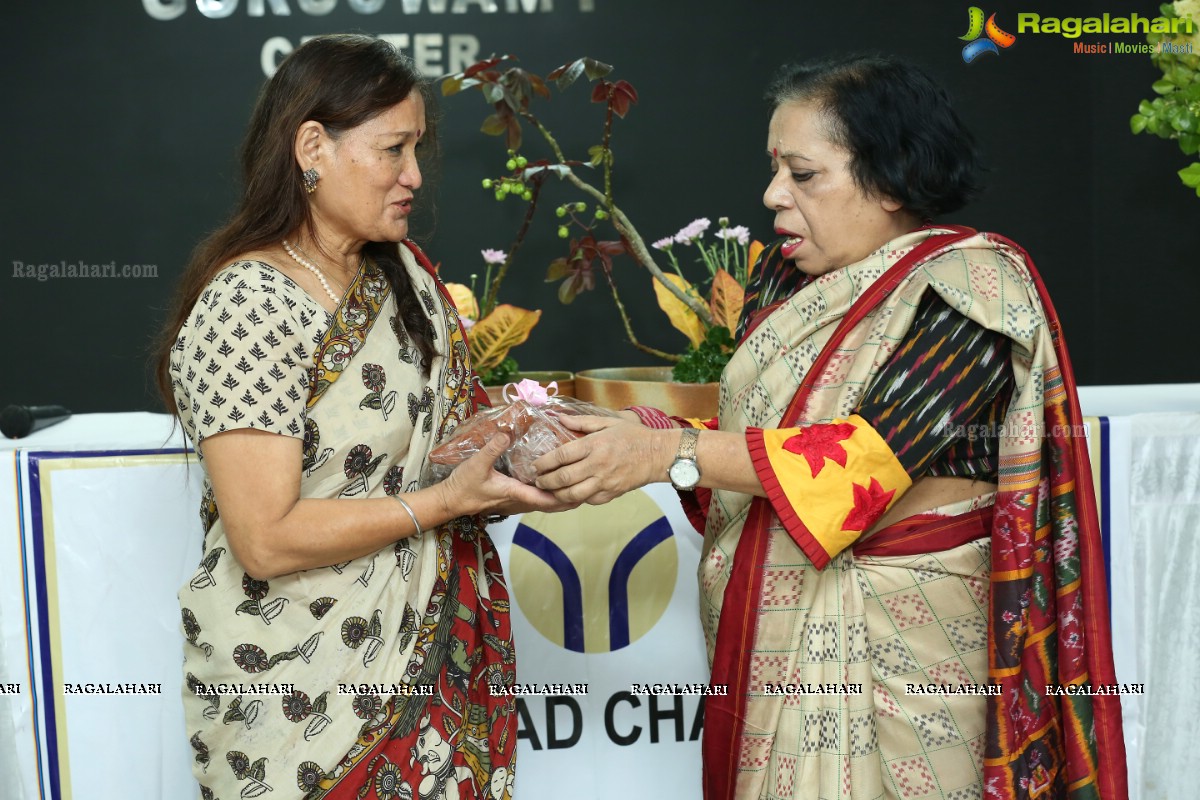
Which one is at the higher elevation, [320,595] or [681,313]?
[681,313]

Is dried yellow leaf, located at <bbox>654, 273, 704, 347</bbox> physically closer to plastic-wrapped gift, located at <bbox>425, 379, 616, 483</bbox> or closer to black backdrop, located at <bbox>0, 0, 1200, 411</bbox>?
plastic-wrapped gift, located at <bbox>425, 379, 616, 483</bbox>

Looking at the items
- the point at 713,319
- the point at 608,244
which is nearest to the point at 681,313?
the point at 713,319

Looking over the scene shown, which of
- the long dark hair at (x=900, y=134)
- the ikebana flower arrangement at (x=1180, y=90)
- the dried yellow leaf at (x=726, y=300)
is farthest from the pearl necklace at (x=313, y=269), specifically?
the ikebana flower arrangement at (x=1180, y=90)

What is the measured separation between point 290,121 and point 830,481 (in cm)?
84

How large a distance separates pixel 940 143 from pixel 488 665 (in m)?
0.98

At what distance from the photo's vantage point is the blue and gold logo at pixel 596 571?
6.38 ft

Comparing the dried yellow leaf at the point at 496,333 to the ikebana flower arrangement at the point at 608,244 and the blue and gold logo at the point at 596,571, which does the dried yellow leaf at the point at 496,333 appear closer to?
the ikebana flower arrangement at the point at 608,244

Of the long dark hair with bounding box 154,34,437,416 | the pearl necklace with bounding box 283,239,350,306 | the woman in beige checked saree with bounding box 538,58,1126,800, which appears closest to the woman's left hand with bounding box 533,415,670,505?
the woman in beige checked saree with bounding box 538,58,1126,800

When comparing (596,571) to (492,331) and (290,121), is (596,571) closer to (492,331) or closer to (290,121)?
(492,331)

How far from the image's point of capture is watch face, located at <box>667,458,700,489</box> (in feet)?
4.65

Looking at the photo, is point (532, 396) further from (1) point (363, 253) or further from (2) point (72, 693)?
(2) point (72, 693)

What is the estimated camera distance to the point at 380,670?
137 cm

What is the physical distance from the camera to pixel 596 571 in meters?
1.95

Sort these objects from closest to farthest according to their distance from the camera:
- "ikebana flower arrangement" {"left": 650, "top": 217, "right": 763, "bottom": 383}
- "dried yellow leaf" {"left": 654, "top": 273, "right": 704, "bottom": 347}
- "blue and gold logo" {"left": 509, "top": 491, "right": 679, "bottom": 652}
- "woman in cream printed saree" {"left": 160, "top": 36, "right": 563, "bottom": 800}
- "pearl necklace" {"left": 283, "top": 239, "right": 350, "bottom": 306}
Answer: "woman in cream printed saree" {"left": 160, "top": 36, "right": 563, "bottom": 800} → "pearl necklace" {"left": 283, "top": 239, "right": 350, "bottom": 306} → "blue and gold logo" {"left": 509, "top": 491, "right": 679, "bottom": 652} → "ikebana flower arrangement" {"left": 650, "top": 217, "right": 763, "bottom": 383} → "dried yellow leaf" {"left": 654, "top": 273, "right": 704, "bottom": 347}
